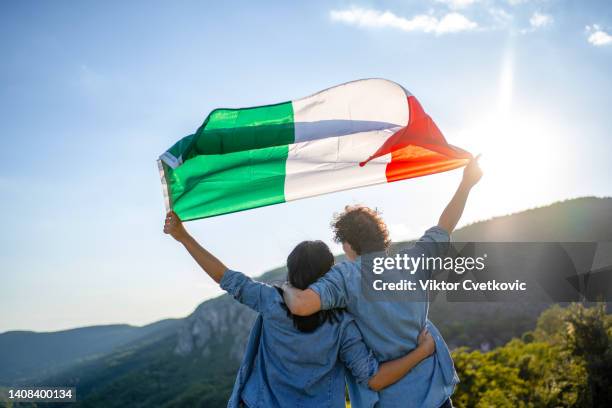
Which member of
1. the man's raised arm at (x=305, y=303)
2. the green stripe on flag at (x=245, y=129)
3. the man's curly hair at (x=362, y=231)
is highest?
the green stripe on flag at (x=245, y=129)

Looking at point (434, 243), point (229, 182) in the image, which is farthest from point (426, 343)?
point (229, 182)

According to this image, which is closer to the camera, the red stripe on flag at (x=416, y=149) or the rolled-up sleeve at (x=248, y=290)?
the rolled-up sleeve at (x=248, y=290)

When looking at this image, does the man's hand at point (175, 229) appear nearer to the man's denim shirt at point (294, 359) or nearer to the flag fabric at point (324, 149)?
the man's denim shirt at point (294, 359)

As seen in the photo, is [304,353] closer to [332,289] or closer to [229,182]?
[332,289]

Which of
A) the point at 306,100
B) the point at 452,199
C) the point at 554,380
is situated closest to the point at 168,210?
the point at 306,100

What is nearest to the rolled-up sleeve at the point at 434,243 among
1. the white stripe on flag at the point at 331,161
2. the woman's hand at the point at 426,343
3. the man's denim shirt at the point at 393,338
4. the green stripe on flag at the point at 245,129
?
the man's denim shirt at the point at 393,338

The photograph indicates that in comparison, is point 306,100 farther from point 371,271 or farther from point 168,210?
point 371,271

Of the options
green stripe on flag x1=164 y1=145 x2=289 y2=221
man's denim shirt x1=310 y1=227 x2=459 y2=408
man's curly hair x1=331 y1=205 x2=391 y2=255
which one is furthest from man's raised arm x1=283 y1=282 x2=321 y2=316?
green stripe on flag x1=164 y1=145 x2=289 y2=221
